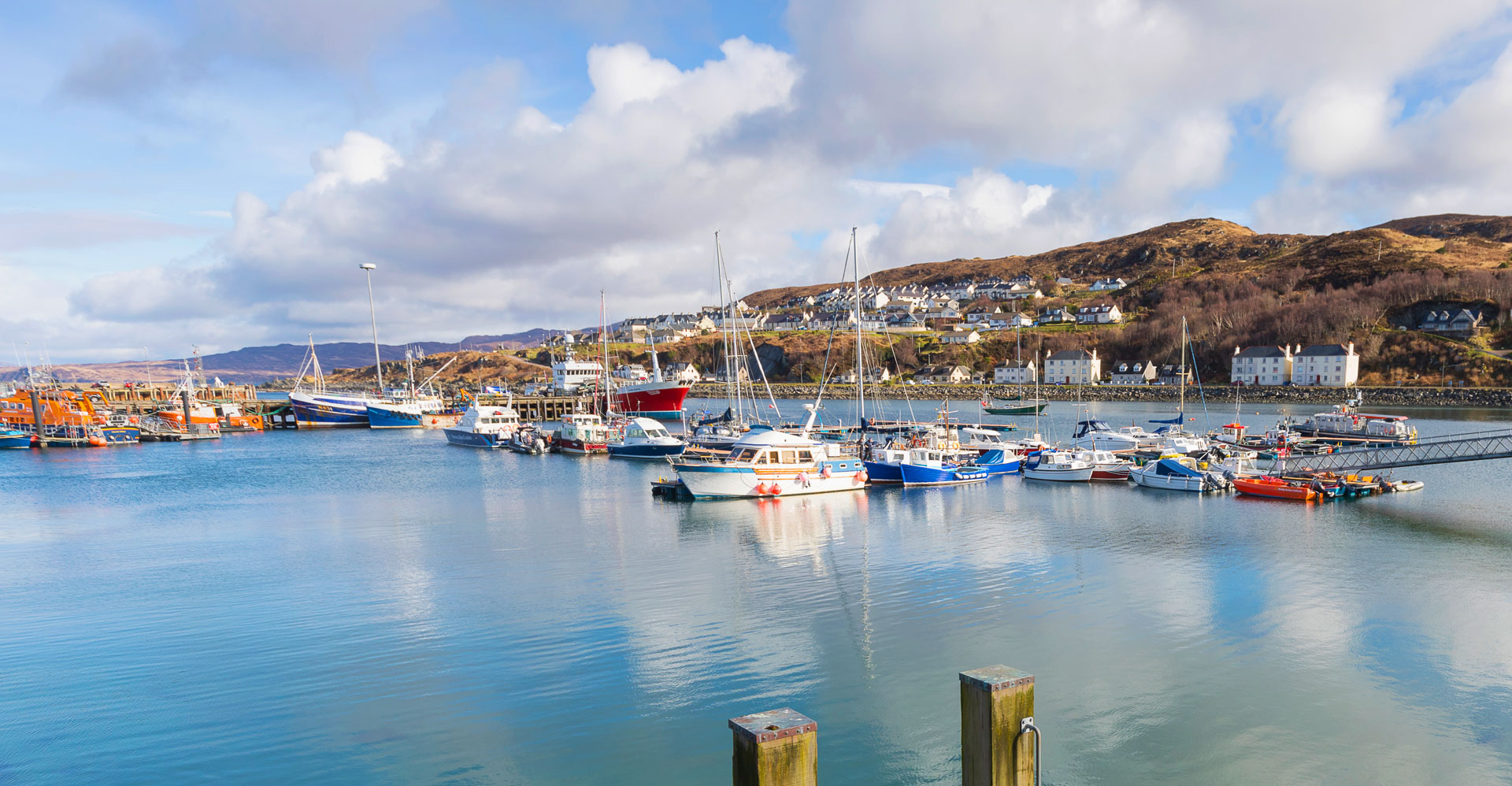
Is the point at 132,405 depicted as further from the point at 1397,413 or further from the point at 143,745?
the point at 1397,413

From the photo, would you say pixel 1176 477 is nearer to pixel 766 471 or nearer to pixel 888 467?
pixel 888 467

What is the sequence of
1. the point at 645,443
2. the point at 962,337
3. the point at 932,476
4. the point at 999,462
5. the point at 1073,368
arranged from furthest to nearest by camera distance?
1. the point at 962,337
2. the point at 1073,368
3. the point at 645,443
4. the point at 999,462
5. the point at 932,476

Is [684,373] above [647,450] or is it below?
above

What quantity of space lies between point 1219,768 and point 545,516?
86.5 ft

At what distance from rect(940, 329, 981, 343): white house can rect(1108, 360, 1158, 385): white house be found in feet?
89.1

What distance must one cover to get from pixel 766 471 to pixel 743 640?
1872 cm

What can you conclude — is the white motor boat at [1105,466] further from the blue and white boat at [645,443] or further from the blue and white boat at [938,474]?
the blue and white boat at [645,443]

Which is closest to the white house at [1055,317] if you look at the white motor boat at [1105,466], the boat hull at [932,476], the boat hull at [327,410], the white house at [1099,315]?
the white house at [1099,315]

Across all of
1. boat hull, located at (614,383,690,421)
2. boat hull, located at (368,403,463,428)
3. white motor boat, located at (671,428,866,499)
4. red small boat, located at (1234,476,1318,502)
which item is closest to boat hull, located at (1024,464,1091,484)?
red small boat, located at (1234,476,1318,502)

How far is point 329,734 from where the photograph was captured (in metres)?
11.9

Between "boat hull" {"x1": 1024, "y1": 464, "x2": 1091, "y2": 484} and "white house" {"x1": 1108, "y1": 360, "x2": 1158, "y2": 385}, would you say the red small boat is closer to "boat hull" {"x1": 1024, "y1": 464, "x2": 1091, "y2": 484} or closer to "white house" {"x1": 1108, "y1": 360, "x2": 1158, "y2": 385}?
"boat hull" {"x1": 1024, "y1": 464, "x2": 1091, "y2": 484}

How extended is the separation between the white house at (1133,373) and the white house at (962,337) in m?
27.2

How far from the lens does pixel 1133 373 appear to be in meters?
132

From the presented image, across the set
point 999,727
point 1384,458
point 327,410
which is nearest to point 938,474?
point 1384,458
